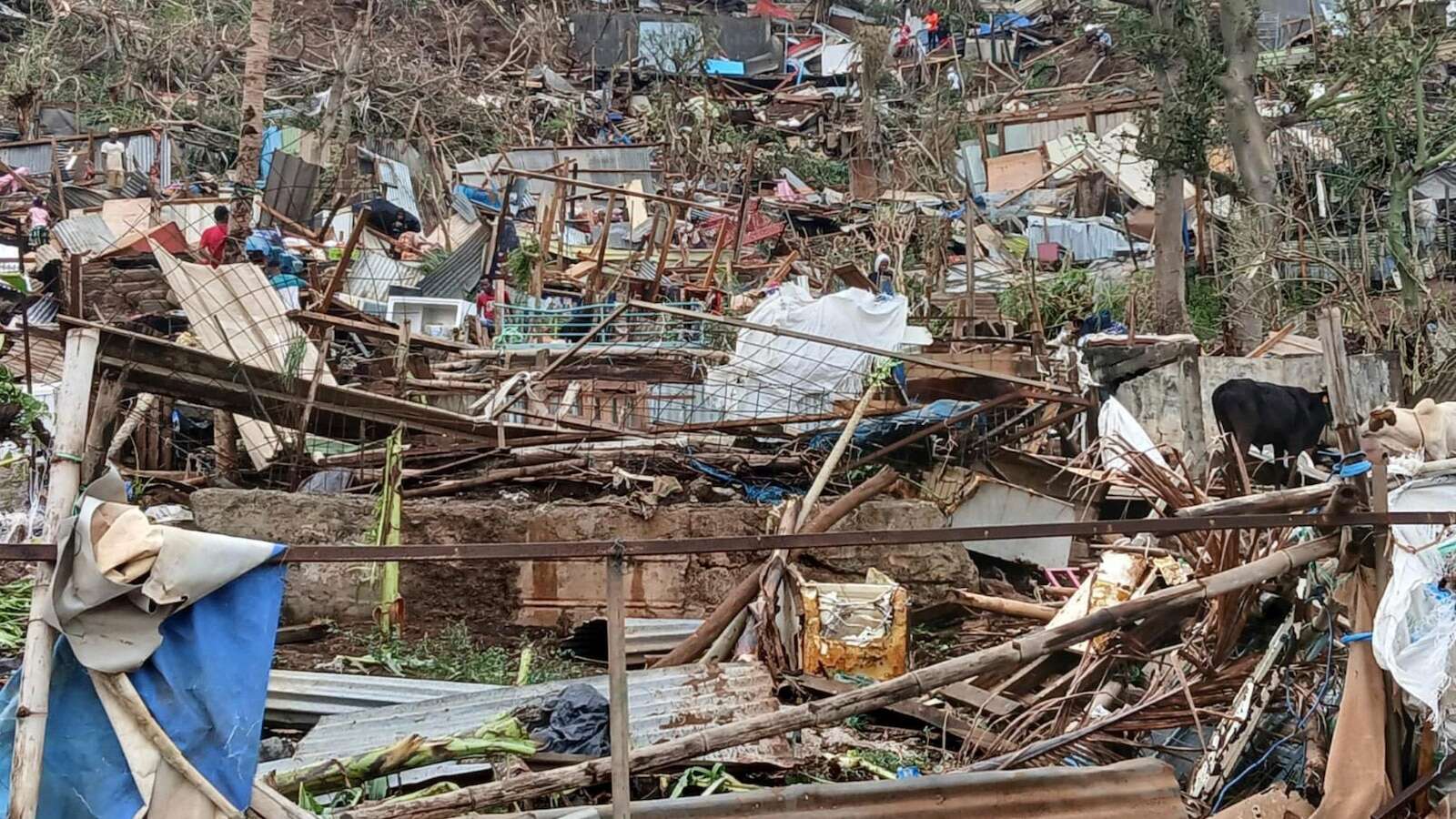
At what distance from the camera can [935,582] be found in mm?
7875

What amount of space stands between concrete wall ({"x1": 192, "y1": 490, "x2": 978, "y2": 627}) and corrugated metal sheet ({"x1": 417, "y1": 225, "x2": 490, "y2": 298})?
6.80 m

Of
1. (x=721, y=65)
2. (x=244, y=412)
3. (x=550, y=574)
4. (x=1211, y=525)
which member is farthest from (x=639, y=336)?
(x=721, y=65)

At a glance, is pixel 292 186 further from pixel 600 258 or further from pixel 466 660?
pixel 466 660

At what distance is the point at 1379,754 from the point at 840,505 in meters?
3.97

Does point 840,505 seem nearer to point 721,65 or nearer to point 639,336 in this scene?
point 639,336

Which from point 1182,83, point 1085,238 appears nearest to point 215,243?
point 1182,83

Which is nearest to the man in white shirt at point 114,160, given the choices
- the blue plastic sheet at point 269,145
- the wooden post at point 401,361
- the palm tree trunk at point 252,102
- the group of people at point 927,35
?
the blue plastic sheet at point 269,145

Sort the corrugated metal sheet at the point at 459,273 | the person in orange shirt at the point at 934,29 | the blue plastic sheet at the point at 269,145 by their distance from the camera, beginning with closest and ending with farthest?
the corrugated metal sheet at the point at 459,273 < the blue plastic sheet at the point at 269,145 < the person in orange shirt at the point at 934,29

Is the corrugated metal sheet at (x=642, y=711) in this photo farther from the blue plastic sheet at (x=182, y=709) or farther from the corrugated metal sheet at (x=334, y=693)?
the blue plastic sheet at (x=182, y=709)

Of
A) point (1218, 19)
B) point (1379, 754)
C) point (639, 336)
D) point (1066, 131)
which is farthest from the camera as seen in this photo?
point (1066, 131)

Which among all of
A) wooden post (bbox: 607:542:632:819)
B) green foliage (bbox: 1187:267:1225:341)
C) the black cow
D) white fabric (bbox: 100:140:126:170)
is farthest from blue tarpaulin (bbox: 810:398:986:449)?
white fabric (bbox: 100:140:126:170)

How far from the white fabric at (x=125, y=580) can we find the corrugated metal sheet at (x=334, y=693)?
2926 mm

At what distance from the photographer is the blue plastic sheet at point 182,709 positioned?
2.59 meters

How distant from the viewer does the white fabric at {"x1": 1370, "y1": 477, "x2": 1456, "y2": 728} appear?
136 inches
